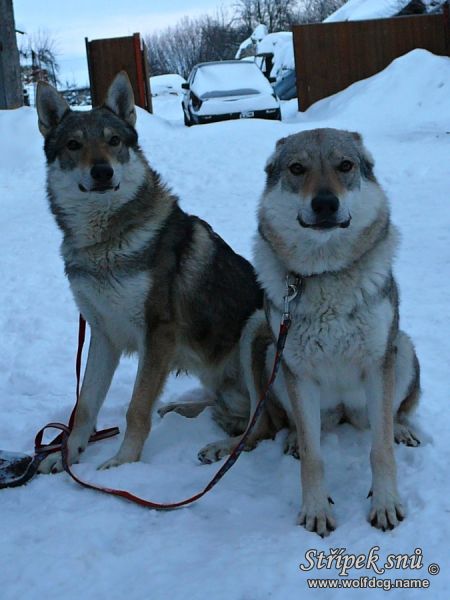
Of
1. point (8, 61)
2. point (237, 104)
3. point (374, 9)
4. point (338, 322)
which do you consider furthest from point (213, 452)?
point (374, 9)

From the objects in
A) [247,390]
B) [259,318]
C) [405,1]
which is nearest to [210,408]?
[247,390]

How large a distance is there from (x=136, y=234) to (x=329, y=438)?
1.36 metres

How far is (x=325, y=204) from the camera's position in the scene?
240 centimetres

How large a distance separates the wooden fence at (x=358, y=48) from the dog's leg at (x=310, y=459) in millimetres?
12374

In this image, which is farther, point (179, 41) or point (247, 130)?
point (179, 41)

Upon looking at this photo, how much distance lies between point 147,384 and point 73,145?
1.26 m

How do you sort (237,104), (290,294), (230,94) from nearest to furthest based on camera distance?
(290,294)
(237,104)
(230,94)

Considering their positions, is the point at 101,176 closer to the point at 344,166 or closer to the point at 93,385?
the point at 93,385

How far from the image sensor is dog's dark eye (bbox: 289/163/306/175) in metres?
2.58

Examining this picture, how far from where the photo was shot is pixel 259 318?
3307 mm

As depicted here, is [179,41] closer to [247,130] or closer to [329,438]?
[247,130]

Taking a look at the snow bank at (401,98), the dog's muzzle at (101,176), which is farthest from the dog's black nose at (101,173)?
the snow bank at (401,98)

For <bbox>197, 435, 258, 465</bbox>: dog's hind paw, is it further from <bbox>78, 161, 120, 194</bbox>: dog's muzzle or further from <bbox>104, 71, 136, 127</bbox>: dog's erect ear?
<bbox>104, 71, 136, 127</bbox>: dog's erect ear

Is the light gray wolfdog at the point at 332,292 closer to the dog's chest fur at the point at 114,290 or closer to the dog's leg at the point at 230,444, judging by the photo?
the dog's leg at the point at 230,444
